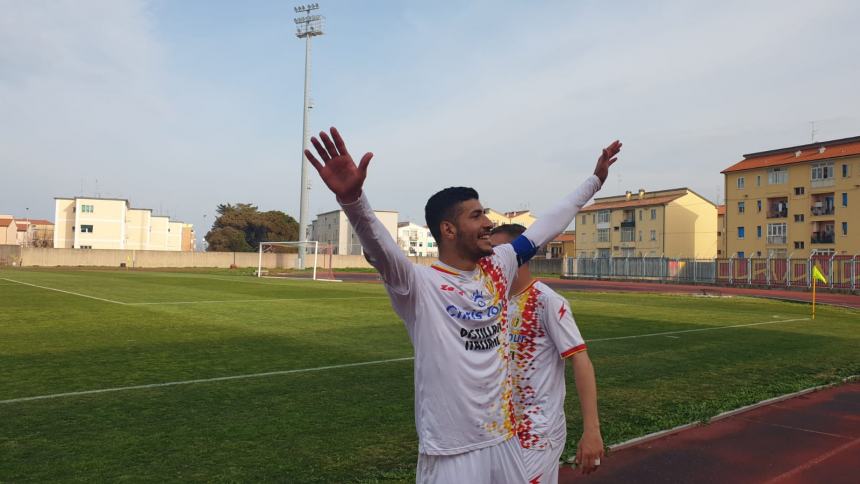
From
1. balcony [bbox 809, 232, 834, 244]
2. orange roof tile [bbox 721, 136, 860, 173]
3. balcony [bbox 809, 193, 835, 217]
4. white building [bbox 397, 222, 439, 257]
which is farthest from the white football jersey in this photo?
white building [bbox 397, 222, 439, 257]

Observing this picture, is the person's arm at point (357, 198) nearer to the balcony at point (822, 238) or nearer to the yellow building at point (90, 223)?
the balcony at point (822, 238)

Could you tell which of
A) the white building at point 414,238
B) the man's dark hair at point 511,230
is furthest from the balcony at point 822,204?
the white building at point 414,238

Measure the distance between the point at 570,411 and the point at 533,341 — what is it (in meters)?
4.16

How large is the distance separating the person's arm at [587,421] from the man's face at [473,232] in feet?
2.59

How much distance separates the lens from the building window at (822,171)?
50750mm

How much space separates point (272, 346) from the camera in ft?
37.7

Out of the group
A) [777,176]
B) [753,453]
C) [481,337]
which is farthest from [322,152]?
[777,176]

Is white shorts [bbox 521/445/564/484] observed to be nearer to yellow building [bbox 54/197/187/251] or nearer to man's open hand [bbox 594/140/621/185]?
man's open hand [bbox 594/140/621/185]

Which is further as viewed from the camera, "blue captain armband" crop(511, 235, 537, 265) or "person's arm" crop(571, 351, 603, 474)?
"blue captain armband" crop(511, 235, 537, 265)

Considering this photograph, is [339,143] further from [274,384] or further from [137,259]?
[137,259]

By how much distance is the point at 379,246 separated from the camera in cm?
220

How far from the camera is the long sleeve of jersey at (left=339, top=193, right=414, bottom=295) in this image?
7.05 ft

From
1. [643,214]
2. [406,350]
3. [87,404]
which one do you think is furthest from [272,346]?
[643,214]

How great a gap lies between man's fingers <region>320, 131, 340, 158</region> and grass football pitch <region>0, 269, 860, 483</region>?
335cm
